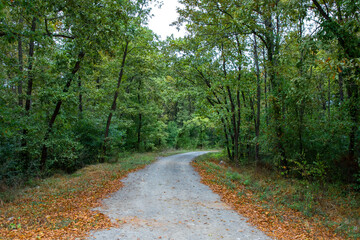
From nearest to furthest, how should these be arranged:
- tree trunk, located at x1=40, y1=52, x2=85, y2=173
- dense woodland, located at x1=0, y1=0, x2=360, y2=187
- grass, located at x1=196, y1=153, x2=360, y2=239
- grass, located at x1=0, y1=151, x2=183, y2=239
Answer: grass, located at x1=0, y1=151, x2=183, y2=239, grass, located at x1=196, y1=153, x2=360, y2=239, dense woodland, located at x1=0, y1=0, x2=360, y2=187, tree trunk, located at x1=40, y1=52, x2=85, y2=173

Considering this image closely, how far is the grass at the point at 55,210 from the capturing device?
484 centimetres

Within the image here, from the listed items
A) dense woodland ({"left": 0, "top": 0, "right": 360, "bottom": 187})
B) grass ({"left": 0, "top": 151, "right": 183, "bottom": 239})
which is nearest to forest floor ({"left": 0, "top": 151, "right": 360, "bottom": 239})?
grass ({"left": 0, "top": 151, "right": 183, "bottom": 239})

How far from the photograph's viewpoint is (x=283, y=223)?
19.3 feet

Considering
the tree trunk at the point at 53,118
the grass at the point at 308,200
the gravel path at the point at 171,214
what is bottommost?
the grass at the point at 308,200

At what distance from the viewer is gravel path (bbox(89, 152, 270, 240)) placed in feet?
16.4

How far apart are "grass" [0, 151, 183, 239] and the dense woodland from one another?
2.30 m

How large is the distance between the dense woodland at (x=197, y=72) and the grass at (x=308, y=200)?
79 cm

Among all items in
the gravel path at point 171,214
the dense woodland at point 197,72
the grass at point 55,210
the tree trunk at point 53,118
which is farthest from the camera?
the tree trunk at point 53,118

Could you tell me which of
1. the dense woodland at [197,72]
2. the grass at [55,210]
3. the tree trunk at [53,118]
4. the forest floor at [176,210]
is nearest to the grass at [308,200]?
the forest floor at [176,210]

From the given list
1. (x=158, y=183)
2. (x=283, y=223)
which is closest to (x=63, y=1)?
(x=158, y=183)

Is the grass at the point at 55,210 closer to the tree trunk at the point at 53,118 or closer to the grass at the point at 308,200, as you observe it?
the tree trunk at the point at 53,118

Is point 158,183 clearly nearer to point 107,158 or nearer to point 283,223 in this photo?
point 283,223

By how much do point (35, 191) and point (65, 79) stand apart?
5770 millimetres

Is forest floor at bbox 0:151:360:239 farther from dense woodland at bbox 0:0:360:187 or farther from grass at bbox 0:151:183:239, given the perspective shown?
dense woodland at bbox 0:0:360:187
